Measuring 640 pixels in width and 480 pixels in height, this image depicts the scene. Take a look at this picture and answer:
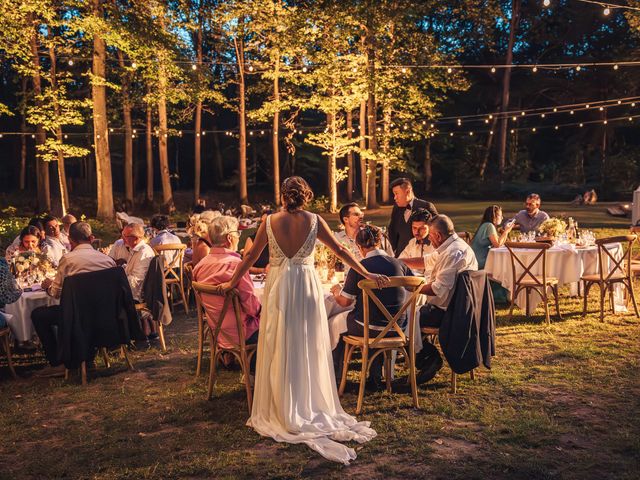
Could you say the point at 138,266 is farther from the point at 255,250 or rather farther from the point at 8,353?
the point at 255,250

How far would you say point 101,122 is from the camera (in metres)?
17.5

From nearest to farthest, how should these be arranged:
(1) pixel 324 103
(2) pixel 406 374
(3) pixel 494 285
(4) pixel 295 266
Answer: (4) pixel 295 266 → (2) pixel 406 374 → (3) pixel 494 285 → (1) pixel 324 103

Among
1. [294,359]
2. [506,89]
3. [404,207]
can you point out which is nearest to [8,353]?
[294,359]

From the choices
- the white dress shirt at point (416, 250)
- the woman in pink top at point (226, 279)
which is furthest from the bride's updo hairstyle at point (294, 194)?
the white dress shirt at point (416, 250)

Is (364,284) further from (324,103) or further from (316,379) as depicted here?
(324,103)

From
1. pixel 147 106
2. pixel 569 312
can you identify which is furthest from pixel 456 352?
pixel 147 106

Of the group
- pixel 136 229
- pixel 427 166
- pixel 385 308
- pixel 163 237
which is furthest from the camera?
pixel 427 166

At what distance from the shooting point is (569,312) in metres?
8.09

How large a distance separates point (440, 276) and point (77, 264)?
308 centimetres

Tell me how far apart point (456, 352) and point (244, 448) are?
1.91 metres

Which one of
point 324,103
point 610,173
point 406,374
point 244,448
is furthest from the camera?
point 610,173

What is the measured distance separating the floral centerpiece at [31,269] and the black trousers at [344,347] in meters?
3.15

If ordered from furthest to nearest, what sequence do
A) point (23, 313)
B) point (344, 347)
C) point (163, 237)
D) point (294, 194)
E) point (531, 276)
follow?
point (163, 237) < point (531, 276) < point (23, 313) < point (344, 347) < point (294, 194)

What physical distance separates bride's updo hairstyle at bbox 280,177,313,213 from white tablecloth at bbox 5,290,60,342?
2.93m
